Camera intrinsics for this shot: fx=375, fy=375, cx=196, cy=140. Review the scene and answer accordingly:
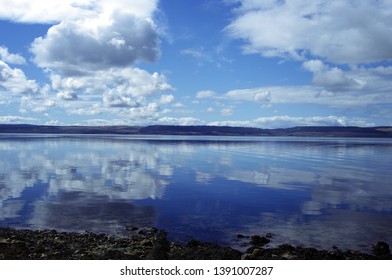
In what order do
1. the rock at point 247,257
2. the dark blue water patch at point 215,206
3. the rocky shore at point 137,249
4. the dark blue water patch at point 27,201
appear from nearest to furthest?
the rocky shore at point 137,249 → the rock at point 247,257 → the dark blue water patch at point 215,206 → the dark blue water patch at point 27,201

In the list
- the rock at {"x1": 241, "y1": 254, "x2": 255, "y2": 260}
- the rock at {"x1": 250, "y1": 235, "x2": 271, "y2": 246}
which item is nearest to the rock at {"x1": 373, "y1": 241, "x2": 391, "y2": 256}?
the rock at {"x1": 250, "y1": 235, "x2": 271, "y2": 246}

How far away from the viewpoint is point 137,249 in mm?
17812

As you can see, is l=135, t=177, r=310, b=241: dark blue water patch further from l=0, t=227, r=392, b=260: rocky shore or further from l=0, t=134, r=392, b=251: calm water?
l=0, t=227, r=392, b=260: rocky shore

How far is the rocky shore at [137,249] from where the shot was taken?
16469mm

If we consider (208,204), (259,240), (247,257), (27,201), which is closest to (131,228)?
(259,240)

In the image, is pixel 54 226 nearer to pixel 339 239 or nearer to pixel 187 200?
pixel 187 200

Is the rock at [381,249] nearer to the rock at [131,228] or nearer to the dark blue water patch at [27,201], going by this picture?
the rock at [131,228]

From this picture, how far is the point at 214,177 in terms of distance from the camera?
45469 mm

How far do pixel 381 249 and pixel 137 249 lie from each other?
12.3 m

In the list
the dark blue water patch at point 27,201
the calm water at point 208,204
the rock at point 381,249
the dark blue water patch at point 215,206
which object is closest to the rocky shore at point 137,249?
the rock at point 381,249

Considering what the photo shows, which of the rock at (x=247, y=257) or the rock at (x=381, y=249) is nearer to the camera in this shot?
the rock at (x=247, y=257)

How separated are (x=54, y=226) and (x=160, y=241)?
741cm
